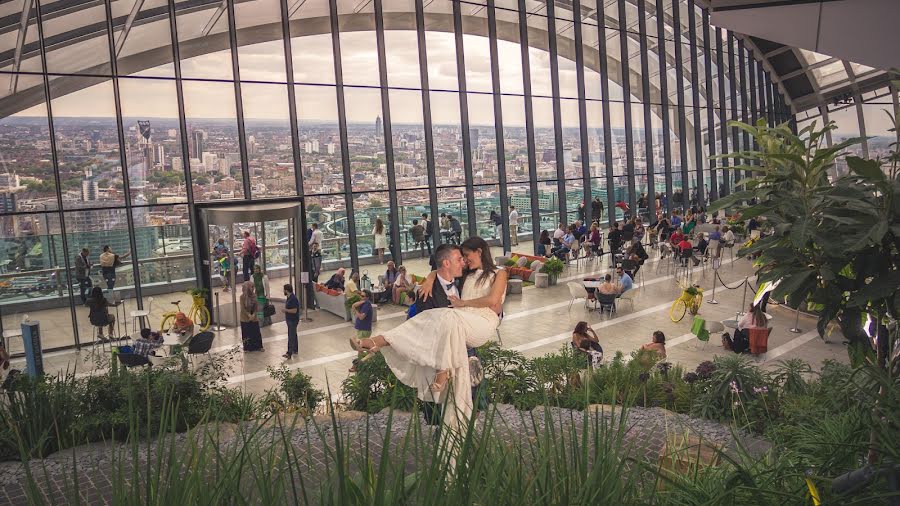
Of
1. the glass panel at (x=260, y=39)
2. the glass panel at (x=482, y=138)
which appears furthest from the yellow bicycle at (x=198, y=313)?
the glass panel at (x=482, y=138)

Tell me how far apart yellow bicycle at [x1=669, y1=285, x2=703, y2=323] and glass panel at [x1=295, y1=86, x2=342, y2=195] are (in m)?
7.95

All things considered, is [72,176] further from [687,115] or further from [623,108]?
[687,115]

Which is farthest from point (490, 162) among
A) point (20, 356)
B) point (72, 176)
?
point (20, 356)

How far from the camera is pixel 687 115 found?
28.0m

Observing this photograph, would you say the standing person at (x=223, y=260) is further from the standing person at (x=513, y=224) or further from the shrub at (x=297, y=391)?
the standing person at (x=513, y=224)

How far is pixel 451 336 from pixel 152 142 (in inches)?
510

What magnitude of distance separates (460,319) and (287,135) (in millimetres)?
13779

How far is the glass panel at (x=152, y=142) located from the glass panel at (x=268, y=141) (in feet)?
4.97

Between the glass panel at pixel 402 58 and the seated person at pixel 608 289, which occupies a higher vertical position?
the glass panel at pixel 402 58

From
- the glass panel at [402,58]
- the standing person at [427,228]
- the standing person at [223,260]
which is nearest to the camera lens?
the standing person at [223,260]

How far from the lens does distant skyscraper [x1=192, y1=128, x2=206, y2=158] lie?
15.4 m

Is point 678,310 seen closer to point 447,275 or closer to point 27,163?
point 447,275

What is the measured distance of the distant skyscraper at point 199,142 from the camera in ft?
50.5

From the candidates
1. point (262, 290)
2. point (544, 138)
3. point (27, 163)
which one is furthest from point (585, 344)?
point (544, 138)
